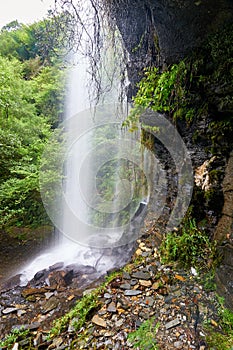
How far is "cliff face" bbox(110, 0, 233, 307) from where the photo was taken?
194 centimetres

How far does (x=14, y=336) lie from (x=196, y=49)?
13.6 ft

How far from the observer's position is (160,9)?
1903mm

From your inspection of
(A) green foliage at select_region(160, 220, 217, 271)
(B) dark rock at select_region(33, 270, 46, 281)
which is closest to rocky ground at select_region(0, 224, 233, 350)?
(A) green foliage at select_region(160, 220, 217, 271)

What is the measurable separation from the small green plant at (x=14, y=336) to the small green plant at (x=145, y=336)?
1654 mm

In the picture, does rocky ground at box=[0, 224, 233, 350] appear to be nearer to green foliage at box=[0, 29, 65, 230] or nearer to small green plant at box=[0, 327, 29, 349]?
small green plant at box=[0, 327, 29, 349]

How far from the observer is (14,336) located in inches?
108

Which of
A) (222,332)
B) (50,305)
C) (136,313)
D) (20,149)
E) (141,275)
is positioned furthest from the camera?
(20,149)

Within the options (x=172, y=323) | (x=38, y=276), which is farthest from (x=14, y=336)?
(x=172, y=323)

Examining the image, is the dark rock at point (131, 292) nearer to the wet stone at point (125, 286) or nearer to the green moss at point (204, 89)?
the wet stone at point (125, 286)

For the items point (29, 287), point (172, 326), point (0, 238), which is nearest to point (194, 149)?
point (172, 326)

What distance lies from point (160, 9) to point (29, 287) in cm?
469

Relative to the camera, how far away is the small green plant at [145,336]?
1.79 metres

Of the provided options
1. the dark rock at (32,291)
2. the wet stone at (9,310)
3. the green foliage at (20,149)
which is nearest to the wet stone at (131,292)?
the dark rock at (32,291)

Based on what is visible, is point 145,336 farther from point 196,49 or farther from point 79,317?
point 196,49
